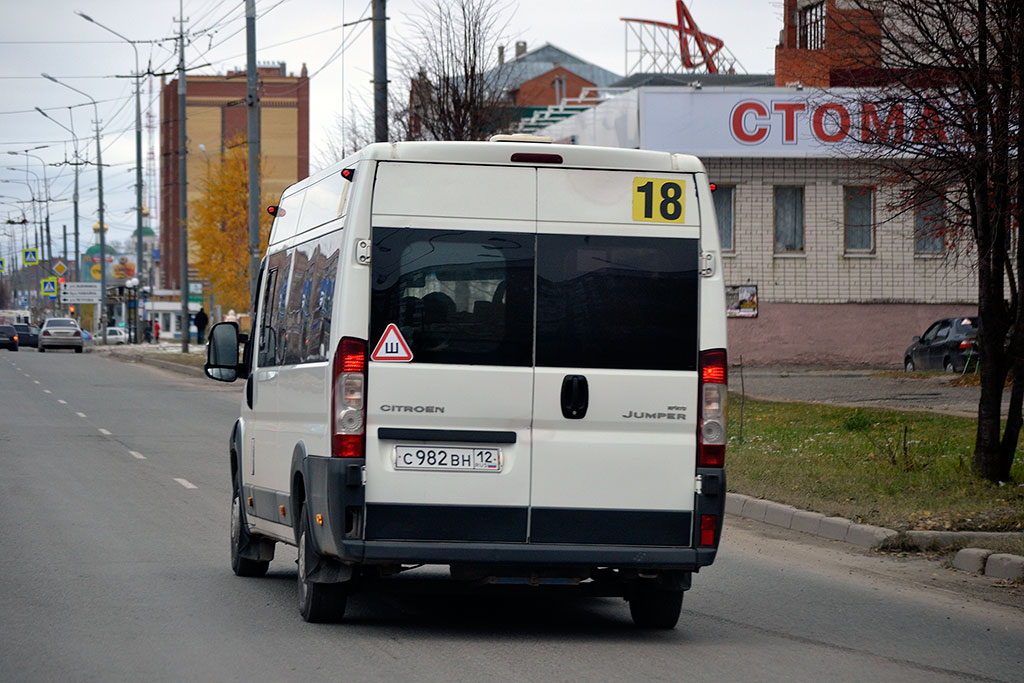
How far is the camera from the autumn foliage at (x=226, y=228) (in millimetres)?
63562

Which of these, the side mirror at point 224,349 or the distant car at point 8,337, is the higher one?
the side mirror at point 224,349

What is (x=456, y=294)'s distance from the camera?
7582 millimetres

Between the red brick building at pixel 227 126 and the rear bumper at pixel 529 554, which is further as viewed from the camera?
the red brick building at pixel 227 126

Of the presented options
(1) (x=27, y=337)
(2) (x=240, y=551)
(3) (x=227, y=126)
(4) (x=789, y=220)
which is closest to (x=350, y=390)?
(2) (x=240, y=551)

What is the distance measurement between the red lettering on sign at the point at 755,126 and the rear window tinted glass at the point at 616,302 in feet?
103

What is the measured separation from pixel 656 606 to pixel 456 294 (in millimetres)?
2100

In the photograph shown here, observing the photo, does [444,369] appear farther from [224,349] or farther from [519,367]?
[224,349]

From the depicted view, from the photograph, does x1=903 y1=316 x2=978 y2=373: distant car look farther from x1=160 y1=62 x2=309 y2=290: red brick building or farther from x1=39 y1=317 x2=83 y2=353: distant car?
x1=160 y1=62 x2=309 y2=290: red brick building

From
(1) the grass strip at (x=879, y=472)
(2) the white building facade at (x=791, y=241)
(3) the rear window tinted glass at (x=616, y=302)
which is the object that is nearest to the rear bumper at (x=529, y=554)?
(3) the rear window tinted glass at (x=616, y=302)

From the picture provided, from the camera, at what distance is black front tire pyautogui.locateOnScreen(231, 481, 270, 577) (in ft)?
32.5

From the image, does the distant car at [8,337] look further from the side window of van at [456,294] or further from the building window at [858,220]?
the side window of van at [456,294]

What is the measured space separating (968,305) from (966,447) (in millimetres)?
25630

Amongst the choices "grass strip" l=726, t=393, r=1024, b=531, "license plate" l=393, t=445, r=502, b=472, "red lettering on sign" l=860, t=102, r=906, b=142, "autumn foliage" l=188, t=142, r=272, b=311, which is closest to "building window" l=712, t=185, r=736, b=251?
"grass strip" l=726, t=393, r=1024, b=531

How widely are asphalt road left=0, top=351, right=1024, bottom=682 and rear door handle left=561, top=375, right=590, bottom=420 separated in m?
1.19
